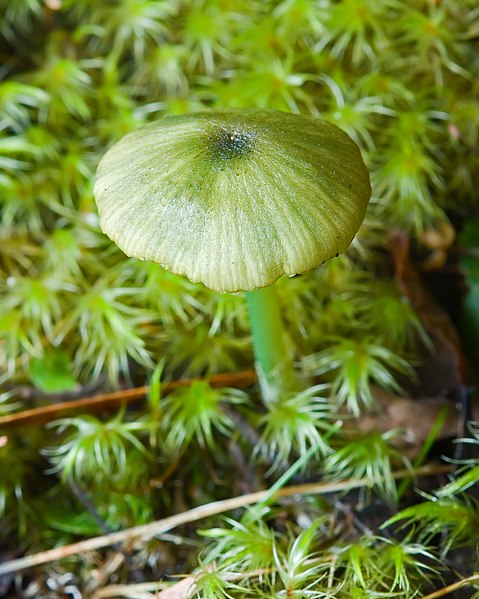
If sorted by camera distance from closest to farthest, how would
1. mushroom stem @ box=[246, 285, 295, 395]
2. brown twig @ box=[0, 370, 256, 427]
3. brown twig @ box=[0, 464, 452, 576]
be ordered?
mushroom stem @ box=[246, 285, 295, 395]
brown twig @ box=[0, 464, 452, 576]
brown twig @ box=[0, 370, 256, 427]

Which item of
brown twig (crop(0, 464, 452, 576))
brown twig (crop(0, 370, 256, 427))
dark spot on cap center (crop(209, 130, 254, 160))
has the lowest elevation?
brown twig (crop(0, 464, 452, 576))

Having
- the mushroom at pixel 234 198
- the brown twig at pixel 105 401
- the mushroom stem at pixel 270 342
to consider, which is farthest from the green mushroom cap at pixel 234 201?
the brown twig at pixel 105 401

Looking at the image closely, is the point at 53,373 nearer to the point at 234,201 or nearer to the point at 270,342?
the point at 270,342

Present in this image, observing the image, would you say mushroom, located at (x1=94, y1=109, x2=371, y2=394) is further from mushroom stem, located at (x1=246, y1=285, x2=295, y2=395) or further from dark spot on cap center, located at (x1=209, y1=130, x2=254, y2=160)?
mushroom stem, located at (x1=246, y1=285, x2=295, y2=395)

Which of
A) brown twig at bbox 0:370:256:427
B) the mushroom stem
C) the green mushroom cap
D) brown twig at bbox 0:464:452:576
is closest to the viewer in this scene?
the green mushroom cap

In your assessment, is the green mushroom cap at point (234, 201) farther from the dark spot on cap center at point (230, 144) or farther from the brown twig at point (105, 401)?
the brown twig at point (105, 401)

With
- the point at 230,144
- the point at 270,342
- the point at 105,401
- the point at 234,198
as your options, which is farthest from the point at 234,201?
the point at 105,401

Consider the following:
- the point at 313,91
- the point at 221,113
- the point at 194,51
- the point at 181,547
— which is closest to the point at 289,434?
the point at 181,547

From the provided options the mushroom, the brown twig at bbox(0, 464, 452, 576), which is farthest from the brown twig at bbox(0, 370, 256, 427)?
the mushroom
